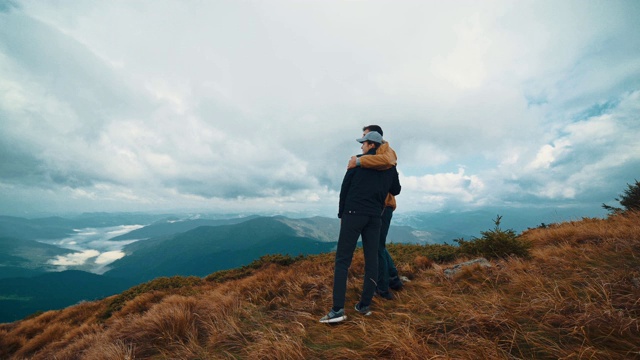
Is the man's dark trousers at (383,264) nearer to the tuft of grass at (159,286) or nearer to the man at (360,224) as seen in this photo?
the man at (360,224)

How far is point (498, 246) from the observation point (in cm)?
714

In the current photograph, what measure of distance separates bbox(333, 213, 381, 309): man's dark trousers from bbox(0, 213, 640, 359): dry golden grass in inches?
15.5

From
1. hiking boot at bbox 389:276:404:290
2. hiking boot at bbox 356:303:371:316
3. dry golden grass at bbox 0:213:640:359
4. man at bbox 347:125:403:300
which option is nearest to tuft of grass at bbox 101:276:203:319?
dry golden grass at bbox 0:213:640:359

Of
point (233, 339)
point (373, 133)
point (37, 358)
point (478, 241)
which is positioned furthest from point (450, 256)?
point (37, 358)

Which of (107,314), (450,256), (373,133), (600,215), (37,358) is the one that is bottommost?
(107,314)

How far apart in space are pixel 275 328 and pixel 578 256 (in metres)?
6.42

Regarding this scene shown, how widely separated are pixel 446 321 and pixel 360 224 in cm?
162

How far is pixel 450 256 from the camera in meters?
8.25

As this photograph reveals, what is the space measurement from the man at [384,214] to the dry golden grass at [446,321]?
1.10 feet

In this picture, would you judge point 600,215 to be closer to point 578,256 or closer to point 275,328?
point 578,256

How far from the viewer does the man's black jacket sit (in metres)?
3.76

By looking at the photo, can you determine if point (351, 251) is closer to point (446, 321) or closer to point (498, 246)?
point (446, 321)

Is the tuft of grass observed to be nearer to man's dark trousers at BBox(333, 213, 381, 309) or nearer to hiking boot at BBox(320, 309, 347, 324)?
hiking boot at BBox(320, 309, 347, 324)

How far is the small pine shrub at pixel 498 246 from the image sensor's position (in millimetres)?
6691
